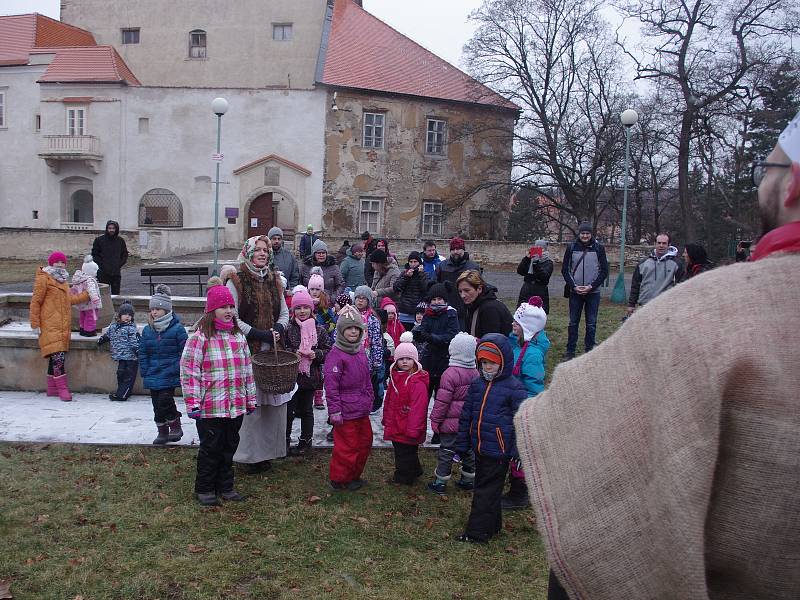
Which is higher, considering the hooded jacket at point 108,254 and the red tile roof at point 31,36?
the red tile roof at point 31,36

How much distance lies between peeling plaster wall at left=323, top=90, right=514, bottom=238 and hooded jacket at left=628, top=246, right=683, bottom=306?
75.7ft

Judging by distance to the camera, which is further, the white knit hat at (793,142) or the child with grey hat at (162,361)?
the child with grey hat at (162,361)

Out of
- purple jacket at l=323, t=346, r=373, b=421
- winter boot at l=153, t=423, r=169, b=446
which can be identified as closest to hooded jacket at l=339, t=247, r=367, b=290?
winter boot at l=153, t=423, r=169, b=446

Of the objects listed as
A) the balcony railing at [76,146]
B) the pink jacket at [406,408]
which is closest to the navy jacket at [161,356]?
the pink jacket at [406,408]

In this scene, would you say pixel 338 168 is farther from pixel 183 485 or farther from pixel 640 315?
pixel 640 315

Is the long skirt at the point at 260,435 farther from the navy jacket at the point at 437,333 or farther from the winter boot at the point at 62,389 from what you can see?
the winter boot at the point at 62,389

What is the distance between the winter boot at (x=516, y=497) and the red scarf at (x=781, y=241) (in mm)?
5366

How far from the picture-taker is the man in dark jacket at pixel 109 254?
13.2 meters

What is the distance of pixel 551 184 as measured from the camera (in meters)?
32.0

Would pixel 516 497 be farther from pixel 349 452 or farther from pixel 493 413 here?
pixel 349 452

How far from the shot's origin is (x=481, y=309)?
7.41 m

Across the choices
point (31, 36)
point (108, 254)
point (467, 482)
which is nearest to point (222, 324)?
point (467, 482)

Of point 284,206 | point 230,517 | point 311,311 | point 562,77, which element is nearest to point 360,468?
point 230,517

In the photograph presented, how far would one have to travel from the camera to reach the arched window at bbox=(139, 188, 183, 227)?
33.0 meters
